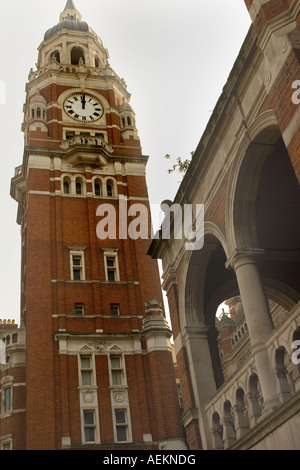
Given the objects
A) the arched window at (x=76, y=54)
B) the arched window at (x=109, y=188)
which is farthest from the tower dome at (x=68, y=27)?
the arched window at (x=109, y=188)

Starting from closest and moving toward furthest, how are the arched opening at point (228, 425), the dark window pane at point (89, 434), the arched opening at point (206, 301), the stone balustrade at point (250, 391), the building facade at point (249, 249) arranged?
1. the building facade at point (249, 249)
2. the stone balustrade at point (250, 391)
3. the arched opening at point (228, 425)
4. the arched opening at point (206, 301)
5. the dark window pane at point (89, 434)

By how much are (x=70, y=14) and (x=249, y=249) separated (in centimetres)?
5177

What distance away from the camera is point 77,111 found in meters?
44.0

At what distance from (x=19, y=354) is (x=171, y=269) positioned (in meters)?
21.7

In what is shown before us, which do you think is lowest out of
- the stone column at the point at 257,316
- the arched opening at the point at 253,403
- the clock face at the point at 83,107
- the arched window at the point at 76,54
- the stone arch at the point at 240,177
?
the arched opening at the point at 253,403

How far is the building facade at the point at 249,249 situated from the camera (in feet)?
31.3

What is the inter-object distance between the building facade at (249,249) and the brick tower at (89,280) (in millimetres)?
16243

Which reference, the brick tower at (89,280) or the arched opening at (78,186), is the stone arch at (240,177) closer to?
the brick tower at (89,280)

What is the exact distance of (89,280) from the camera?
3516cm

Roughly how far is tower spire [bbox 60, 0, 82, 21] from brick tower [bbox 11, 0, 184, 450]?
38.3ft

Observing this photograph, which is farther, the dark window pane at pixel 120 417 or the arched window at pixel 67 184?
the arched window at pixel 67 184

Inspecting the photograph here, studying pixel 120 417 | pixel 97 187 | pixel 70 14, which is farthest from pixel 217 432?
pixel 70 14

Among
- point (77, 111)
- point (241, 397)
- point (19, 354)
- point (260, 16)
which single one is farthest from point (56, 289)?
point (260, 16)

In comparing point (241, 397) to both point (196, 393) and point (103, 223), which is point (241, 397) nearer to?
point (196, 393)
